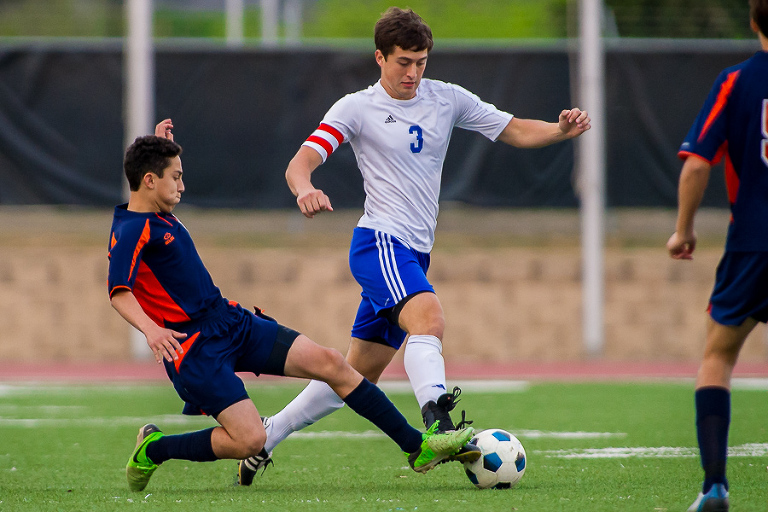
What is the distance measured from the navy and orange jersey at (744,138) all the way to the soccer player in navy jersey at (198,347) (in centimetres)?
163

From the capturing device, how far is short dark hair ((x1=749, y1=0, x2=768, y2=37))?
354 cm

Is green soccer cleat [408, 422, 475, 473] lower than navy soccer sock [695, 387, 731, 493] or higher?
lower

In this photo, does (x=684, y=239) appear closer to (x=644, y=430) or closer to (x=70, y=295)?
(x=644, y=430)

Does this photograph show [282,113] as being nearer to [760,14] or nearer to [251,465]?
[251,465]

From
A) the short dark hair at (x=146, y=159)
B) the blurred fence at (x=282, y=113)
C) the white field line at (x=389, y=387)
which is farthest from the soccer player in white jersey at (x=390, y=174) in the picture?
the blurred fence at (x=282, y=113)

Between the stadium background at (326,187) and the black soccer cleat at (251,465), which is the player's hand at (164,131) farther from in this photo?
the stadium background at (326,187)

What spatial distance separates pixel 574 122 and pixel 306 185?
4.30ft

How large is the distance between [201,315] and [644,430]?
10.7 ft

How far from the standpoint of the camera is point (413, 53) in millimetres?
4863

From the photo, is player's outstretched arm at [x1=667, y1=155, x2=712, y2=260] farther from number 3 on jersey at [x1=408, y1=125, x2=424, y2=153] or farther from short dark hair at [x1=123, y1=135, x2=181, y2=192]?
short dark hair at [x1=123, y1=135, x2=181, y2=192]

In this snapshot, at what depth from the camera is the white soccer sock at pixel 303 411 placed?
16.3ft

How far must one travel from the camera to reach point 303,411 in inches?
196

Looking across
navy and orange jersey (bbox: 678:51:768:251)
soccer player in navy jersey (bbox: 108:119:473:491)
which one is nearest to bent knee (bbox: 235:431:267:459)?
soccer player in navy jersey (bbox: 108:119:473:491)

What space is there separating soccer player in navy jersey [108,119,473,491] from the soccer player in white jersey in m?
0.35
